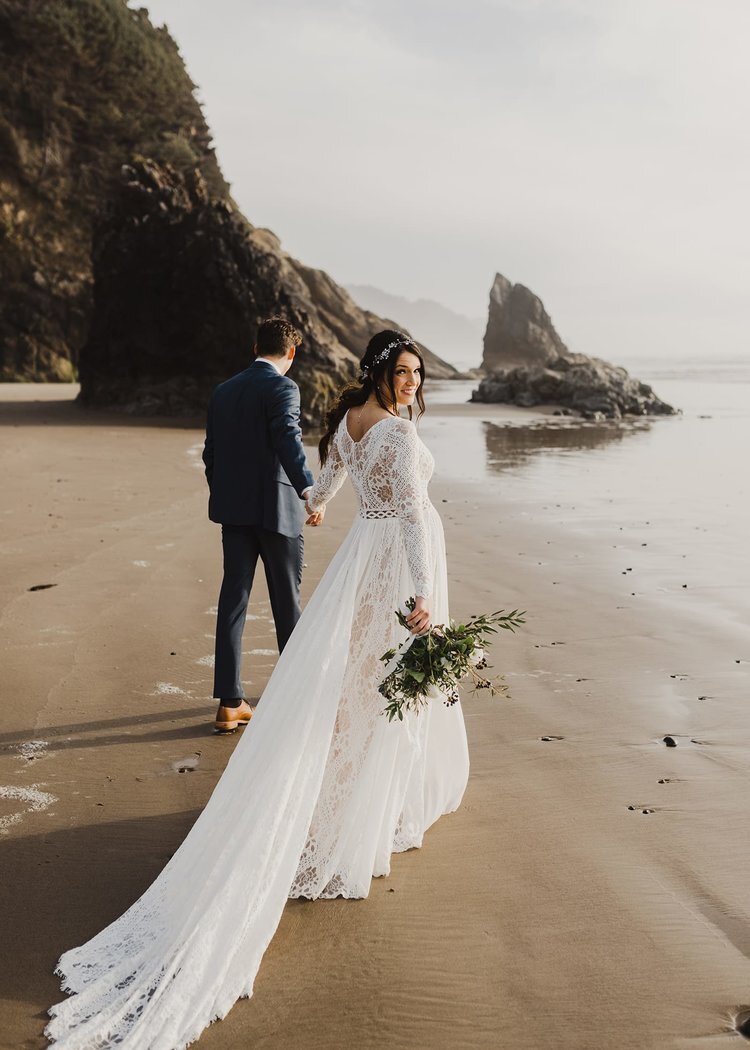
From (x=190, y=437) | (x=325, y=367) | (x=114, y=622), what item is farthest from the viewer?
(x=325, y=367)

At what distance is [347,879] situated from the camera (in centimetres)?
353

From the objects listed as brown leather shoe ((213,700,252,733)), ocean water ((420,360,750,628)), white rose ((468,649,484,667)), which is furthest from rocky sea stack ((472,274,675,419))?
white rose ((468,649,484,667))

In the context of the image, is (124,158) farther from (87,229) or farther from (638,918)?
(638,918)

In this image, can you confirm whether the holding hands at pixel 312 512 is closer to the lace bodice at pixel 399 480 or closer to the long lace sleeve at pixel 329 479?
the long lace sleeve at pixel 329 479

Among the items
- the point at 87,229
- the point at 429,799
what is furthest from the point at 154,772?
the point at 87,229

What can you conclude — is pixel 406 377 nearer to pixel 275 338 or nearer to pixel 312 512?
pixel 312 512

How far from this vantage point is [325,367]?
2527 cm

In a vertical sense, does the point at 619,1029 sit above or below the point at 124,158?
below

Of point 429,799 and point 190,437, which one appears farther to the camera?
point 190,437

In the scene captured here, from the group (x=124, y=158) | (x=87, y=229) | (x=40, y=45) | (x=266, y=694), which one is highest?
(x=40, y=45)

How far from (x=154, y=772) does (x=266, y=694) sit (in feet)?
4.65

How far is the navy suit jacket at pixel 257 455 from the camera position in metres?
5.05

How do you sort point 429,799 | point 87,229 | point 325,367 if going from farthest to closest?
point 87,229 → point 325,367 → point 429,799

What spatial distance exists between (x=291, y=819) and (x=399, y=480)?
4.10 feet
